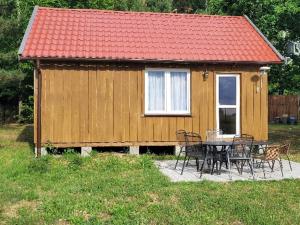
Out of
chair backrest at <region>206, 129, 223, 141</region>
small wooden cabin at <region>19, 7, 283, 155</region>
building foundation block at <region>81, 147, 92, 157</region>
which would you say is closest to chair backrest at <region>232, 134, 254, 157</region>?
chair backrest at <region>206, 129, 223, 141</region>

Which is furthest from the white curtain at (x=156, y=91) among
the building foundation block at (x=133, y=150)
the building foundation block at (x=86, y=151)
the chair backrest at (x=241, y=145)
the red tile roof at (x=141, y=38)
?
the chair backrest at (x=241, y=145)

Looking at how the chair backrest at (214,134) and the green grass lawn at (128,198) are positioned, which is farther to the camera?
the chair backrest at (214,134)

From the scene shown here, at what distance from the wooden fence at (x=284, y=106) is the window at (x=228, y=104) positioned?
1919 centimetres

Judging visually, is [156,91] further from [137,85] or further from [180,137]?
[180,137]

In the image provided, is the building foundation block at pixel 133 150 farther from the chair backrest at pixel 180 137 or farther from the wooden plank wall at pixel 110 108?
the chair backrest at pixel 180 137

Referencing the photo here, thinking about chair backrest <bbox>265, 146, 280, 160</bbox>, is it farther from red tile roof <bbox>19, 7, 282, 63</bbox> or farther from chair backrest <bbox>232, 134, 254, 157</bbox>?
red tile roof <bbox>19, 7, 282, 63</bbox>

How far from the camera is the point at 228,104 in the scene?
14.2 m

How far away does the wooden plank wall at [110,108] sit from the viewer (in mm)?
13203

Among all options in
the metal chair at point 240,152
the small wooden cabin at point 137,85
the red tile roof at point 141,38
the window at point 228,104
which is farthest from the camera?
the window at point 228,104

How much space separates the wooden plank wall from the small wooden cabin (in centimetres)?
3

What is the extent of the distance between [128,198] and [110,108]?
563 centimetres

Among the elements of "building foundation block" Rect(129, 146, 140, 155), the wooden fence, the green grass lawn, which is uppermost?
the wooden fence

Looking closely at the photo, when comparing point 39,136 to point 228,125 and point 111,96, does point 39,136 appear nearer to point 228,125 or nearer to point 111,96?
point 111,96

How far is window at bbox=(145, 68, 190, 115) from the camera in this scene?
13.7 meters
